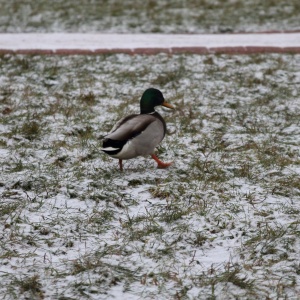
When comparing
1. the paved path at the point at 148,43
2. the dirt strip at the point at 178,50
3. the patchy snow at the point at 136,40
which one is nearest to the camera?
the dirt strip at the point at 178,50

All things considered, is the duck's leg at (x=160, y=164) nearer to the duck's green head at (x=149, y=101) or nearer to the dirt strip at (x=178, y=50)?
the duck's green head at (x=149, y=101)

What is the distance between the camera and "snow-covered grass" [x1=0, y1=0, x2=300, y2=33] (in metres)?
10.7

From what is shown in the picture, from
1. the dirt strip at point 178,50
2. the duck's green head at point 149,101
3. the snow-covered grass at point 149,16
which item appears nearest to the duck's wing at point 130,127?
the duck's green head at point 149,101

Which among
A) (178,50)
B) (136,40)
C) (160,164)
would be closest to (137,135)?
(160,164)

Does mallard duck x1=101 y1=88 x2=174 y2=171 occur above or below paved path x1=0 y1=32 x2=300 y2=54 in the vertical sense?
above

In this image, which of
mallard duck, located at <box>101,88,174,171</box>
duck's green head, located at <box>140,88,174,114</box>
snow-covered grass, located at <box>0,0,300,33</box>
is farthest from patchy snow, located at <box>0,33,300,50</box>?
mallard duck, located at <box>101,88,174,171</box>

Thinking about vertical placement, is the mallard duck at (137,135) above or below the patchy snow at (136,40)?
above

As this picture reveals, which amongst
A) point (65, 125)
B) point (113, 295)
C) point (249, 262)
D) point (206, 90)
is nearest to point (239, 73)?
point (206, 90)

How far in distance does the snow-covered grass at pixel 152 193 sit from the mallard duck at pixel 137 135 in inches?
8.2

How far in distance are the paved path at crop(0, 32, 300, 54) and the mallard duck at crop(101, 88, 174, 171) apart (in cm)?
395

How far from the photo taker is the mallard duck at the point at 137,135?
466cm

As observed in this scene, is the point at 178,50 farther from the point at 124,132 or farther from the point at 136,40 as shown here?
the point at 124,132

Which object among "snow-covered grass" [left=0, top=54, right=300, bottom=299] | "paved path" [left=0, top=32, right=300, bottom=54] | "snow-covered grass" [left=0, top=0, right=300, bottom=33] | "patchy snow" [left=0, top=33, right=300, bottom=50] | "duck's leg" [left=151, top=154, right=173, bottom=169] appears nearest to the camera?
"snow-covered grass" [left=0, top=54, right=300, bottom=299]

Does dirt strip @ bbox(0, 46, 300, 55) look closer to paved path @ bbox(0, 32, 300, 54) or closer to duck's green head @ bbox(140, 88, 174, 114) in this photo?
paved path @ bbox(0, 32, 300, 54)
